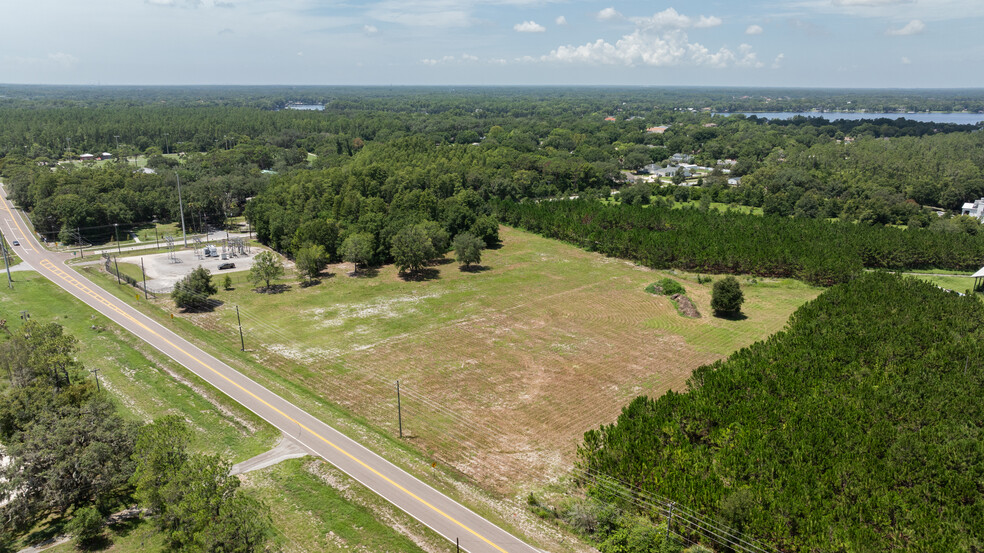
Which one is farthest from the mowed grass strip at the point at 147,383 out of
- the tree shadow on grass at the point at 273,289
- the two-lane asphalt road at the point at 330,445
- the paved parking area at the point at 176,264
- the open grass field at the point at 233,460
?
the tree shadow on grass at the point at 273,289

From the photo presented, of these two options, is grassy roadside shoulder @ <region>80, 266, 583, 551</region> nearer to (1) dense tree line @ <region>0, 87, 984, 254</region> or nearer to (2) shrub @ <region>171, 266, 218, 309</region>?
(2) shrub @ <region>171, 266, 218, 309</region>

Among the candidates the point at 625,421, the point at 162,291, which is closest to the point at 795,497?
the point at 625,421

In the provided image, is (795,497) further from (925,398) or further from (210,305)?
(210,305)

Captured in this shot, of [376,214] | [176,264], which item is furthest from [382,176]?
[176,264]

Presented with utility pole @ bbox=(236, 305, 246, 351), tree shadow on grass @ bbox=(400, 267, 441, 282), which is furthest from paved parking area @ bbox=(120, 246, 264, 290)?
tree shadow on grass @ bbox=(400, 267, 441, 282)

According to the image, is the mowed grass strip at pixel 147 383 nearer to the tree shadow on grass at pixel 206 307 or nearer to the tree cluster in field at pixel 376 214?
the tree shadow on grass at pixel 206 307

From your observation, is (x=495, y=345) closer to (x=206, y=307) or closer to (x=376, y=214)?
(x=206, y=307)
